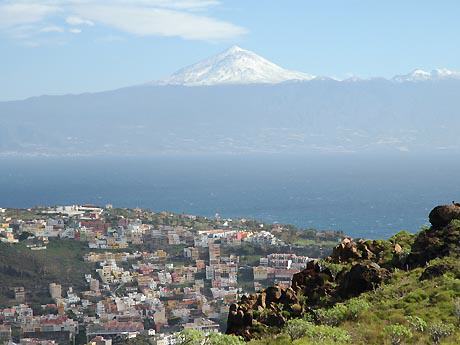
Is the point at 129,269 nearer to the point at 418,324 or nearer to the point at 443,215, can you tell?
the point at 443,215

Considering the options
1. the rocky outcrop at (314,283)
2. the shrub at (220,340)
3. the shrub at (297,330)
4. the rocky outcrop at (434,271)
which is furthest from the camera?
the rocky outcrop at (314,283)

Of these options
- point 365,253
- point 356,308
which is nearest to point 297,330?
point 356,308

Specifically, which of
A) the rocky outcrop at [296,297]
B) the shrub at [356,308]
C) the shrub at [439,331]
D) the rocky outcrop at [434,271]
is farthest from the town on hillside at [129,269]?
the shrub at [439,331]

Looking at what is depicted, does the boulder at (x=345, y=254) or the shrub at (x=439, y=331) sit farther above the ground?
the boulder at (x=345, y=254)

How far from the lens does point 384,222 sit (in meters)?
96.0

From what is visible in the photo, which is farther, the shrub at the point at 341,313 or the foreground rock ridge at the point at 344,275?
the foreground rock ridge at the point at 344,275

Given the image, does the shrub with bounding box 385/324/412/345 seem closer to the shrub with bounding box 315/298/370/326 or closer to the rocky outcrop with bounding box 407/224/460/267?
the shrub with bounding box 315/298/370/326

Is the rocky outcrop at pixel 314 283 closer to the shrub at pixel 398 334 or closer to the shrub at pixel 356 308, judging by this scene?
the shrub at pixel 356 308

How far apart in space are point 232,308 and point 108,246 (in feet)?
207

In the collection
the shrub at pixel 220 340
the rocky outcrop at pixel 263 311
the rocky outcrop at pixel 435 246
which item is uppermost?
the rocky outcrop at pixel 435 246

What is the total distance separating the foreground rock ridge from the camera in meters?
13.6

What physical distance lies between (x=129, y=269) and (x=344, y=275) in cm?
5450

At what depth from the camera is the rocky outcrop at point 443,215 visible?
16922 millimetres

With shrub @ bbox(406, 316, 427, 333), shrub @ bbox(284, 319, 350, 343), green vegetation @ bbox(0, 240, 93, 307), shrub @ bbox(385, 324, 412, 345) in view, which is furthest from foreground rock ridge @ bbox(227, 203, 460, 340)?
green vegetation @ bbox(0, 240, 93, 307)
